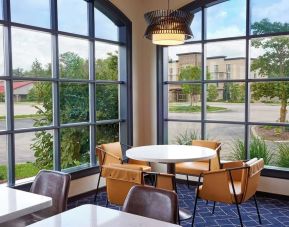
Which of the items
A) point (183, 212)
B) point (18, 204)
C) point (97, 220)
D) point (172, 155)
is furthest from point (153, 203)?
point (183, 212)

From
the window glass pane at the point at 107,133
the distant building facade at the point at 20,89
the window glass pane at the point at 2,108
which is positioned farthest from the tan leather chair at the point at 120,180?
the window glass pane at the point at 107,133

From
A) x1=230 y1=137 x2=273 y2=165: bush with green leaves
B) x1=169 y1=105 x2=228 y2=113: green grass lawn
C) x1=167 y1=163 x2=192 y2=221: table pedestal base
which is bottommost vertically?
x1=167 y1=163 x2=192 y2=221: table pedestal base

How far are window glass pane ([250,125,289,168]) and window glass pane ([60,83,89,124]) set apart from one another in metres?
2.55

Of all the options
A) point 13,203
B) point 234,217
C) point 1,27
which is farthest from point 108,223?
point 1,27

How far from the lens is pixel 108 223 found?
1756 millimetres

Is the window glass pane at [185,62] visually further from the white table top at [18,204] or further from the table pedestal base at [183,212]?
the white table top at [18,204]

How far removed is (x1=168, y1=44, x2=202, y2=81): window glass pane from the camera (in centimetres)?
555

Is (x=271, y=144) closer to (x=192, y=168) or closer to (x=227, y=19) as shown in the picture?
(x=192, y=168)

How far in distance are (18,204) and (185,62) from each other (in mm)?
4159

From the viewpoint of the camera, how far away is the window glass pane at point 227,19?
5090 mm

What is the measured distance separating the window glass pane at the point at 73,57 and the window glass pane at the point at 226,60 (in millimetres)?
1962

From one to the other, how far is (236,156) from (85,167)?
2332 millimetres

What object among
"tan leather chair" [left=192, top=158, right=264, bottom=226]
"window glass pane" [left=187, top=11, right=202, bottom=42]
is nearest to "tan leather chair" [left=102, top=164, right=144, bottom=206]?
"tan leather chair" [left=192, top=158, right=264, bottom=226]

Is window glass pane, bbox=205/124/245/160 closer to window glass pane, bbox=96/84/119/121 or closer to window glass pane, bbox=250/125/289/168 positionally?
window glass pane, bbox=250/125/289/168
